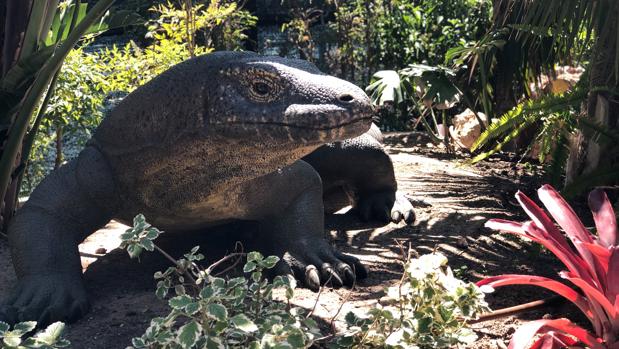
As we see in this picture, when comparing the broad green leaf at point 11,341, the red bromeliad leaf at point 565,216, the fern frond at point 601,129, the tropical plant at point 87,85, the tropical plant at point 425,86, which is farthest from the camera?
the tropical plant at point 425,86

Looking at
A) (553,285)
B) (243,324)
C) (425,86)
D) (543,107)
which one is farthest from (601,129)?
(425,86)

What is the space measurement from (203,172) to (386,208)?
1.99 metres

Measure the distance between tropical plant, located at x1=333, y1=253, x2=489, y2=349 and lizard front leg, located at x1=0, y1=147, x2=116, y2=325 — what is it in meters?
1.43

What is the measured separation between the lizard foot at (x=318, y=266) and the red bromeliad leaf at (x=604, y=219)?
117 cm

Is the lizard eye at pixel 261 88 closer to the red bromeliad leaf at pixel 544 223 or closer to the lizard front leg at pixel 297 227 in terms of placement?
the lizard front leg at pixel 297 227

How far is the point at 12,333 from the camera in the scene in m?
2.27

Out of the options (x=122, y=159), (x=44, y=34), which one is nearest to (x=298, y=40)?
(x=44, y=34)

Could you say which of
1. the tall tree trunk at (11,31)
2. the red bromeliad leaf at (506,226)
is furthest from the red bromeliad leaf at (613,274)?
the tall tree trunk at (11,31)

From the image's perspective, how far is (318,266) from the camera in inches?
153

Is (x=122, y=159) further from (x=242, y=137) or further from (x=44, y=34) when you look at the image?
(x=44, y=34)

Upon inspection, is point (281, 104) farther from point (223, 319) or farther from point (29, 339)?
point (29, 339)

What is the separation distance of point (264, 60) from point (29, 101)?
4.12 ft

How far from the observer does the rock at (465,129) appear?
9703 mm

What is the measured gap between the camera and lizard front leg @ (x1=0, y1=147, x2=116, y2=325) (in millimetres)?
3350
